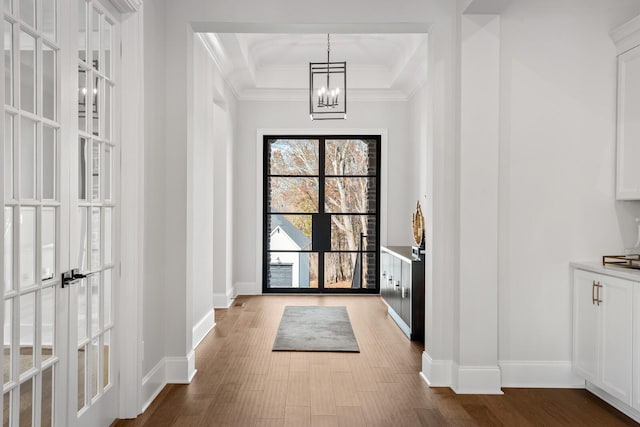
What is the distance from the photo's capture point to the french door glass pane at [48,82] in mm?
1953

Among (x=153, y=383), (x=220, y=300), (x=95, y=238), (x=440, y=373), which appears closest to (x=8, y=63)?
→ (x=95, y=238)

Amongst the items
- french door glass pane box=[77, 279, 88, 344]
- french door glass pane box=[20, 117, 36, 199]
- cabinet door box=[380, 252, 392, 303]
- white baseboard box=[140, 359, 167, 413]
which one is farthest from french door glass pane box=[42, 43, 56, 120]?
cabinet door box=[380, 252, 392, 303]

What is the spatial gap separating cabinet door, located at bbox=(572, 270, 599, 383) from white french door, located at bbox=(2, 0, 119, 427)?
289 cm

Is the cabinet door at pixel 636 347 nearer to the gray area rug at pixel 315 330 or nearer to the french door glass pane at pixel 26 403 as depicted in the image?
the gray area rug at pixel 315 330

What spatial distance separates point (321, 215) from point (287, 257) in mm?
763

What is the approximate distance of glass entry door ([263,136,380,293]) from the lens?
6.75 m

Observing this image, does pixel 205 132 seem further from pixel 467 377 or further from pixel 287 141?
pixel 467 377

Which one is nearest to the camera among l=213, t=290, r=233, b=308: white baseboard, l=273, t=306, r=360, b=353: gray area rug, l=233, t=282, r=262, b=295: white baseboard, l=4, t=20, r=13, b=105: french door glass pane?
l=4, t=20, r=13, b=105: french door glass pane

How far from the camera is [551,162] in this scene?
3268 millimetres

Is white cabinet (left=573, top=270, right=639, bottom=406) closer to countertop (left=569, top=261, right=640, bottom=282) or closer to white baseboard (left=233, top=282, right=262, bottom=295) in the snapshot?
countertop (left=569, top=261, right=640, bottom=282)

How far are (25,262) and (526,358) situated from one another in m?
3.01

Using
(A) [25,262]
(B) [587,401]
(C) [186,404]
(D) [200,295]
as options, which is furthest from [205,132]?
(B) [587,401]

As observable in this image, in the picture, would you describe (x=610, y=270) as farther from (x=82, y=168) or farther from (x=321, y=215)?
(x=321, y=215)

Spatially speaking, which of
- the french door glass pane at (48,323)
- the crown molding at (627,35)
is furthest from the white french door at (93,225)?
the crown molding at (627,35)
